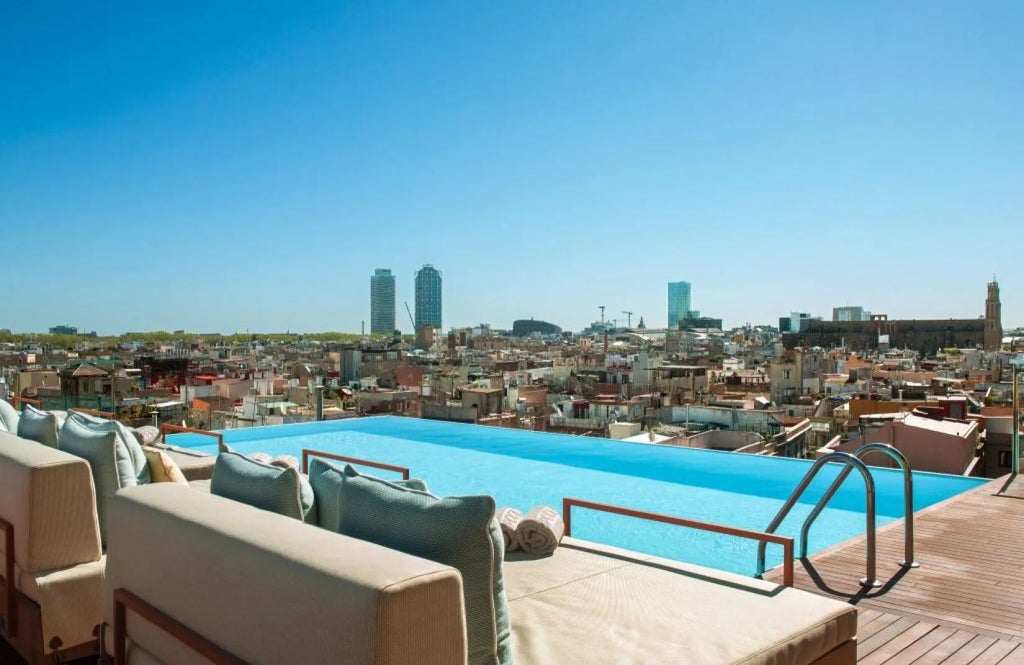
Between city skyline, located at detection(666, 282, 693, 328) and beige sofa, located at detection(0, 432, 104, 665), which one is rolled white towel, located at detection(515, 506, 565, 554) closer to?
beige sofa, located at detection(0, 432, 104, 665)

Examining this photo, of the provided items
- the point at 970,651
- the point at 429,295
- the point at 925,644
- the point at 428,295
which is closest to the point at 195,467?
the point at 925,644

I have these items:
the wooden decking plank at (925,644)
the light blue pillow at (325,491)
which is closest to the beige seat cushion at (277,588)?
the light blue pillow at (325,491)

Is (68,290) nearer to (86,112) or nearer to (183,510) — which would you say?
(86,112)

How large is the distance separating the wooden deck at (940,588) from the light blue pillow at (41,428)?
9.98 feet

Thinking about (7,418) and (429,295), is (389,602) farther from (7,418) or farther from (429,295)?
(429,295)

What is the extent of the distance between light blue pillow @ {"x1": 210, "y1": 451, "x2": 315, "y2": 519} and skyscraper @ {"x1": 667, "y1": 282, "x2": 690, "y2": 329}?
174 meters

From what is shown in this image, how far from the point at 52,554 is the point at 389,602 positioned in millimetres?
1874

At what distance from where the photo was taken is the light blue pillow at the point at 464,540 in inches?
64.9

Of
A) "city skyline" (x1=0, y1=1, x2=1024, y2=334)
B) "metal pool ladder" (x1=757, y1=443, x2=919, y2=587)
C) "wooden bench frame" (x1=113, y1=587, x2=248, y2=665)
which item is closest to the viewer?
"wooden bench frame" (x1=113, y1=587, x2=248, y2=665)

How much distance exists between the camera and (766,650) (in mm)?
1967

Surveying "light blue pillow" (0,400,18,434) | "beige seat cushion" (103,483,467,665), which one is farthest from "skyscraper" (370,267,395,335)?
"beige seat cushion" (103,483,467,665)

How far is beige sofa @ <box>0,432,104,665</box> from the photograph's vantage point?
2547 millimetres

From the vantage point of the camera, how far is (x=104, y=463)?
9.12 ft

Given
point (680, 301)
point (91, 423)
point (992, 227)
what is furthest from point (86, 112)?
point (680, 301)
